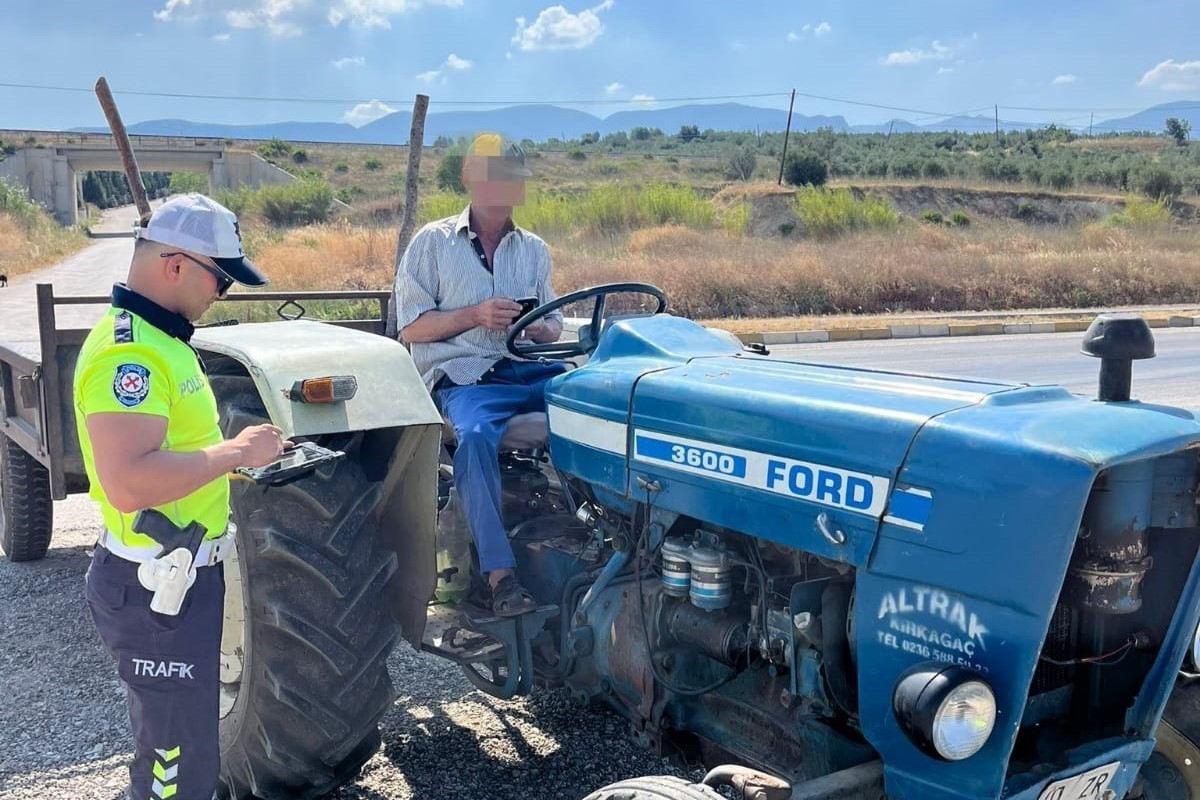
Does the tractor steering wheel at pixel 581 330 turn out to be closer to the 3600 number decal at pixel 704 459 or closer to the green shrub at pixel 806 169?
the 3600 number decal at pixel 704 459

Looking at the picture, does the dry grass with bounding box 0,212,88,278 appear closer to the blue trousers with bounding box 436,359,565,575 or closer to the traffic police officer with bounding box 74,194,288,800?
the blue trousers with bounding box 436,359,565,575

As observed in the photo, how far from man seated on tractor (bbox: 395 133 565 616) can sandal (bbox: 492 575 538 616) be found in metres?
0.64

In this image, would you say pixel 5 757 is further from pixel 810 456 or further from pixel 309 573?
pixel 810 456

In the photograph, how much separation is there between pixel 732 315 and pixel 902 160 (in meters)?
35.6

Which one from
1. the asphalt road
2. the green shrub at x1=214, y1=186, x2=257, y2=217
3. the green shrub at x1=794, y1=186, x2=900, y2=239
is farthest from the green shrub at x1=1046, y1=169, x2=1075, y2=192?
the green shrub at x1=214, y1=186, x2=257, y2=217

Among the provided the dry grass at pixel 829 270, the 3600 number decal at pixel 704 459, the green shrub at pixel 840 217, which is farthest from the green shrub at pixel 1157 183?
the 3600 number decal at pixel 704 459

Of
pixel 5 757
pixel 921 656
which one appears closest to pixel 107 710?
pixel 5 757

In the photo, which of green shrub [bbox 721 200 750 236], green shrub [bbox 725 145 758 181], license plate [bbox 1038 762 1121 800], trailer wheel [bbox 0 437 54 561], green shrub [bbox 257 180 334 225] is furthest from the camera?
green shrub [bbox 725 145 758 181]

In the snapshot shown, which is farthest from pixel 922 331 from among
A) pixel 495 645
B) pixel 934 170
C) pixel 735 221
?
pixel 934 170

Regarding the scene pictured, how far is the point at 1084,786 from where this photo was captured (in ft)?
7.39

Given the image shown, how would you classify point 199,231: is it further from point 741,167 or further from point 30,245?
point 741,167

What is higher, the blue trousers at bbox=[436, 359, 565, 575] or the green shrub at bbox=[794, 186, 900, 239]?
the green shrub at bbox=[794, 186, 900, 239]

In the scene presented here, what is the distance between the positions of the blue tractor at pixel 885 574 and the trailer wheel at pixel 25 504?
356 centimetres

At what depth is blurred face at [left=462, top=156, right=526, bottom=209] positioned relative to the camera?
403 cm
